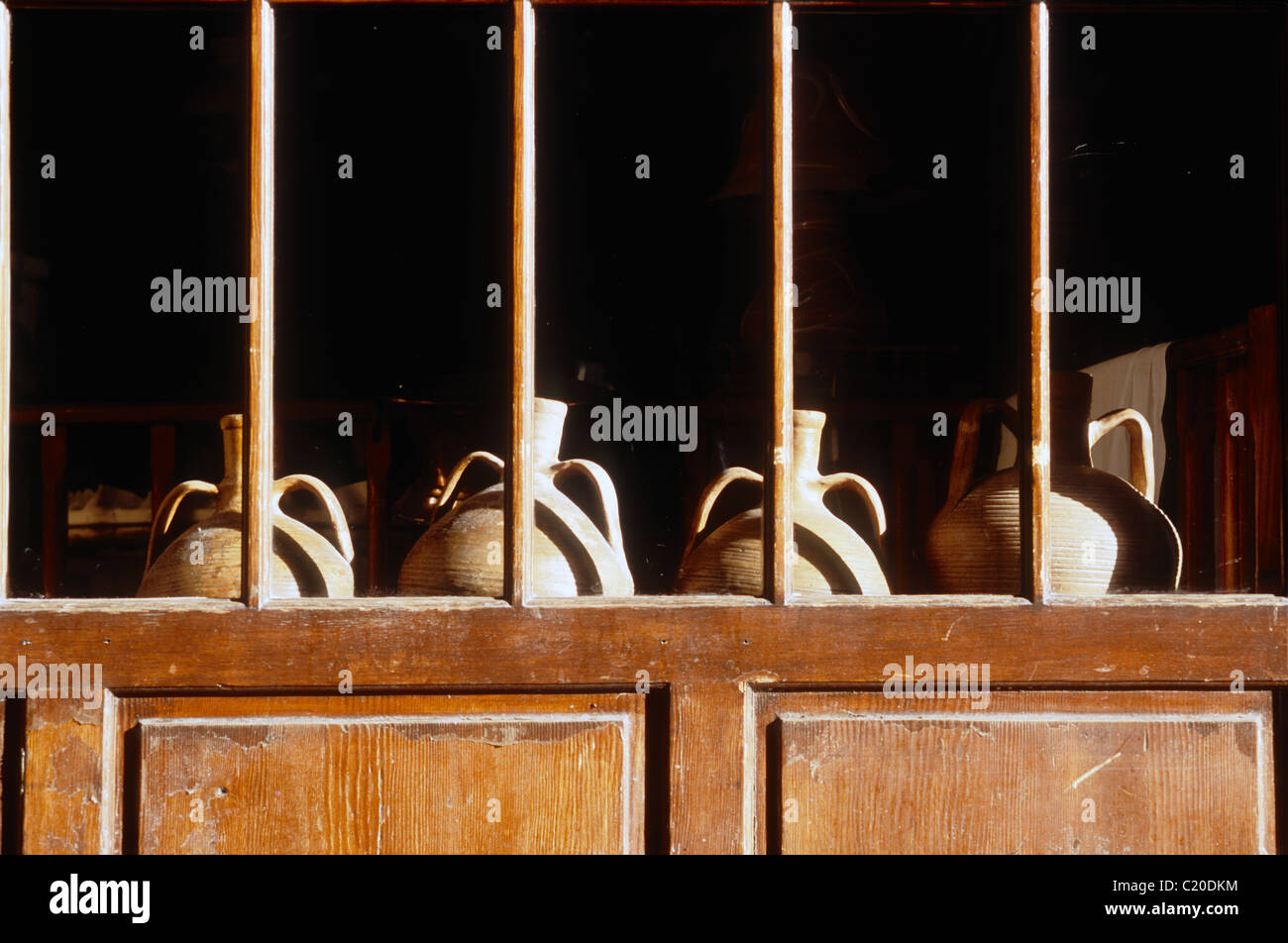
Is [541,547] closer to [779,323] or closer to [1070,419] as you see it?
[779,323]

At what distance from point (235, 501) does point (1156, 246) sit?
163 cm

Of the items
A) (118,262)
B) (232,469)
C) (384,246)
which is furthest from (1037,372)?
(118,262)

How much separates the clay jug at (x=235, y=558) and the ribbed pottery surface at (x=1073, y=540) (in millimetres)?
703

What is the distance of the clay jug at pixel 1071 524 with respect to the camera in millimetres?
1273

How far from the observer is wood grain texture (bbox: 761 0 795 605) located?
1186 mm

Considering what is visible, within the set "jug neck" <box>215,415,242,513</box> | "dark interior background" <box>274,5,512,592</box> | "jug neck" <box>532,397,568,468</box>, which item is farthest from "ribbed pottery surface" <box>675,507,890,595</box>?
"dark interior background" <box>274,5,512,592</box>

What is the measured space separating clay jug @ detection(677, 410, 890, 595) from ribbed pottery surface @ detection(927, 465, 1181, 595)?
3.8 inches

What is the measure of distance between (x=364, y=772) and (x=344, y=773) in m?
0.02

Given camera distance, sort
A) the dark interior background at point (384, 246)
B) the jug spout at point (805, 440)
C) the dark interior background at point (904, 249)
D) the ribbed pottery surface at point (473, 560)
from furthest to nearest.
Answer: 1. the dark interior background at point (384, 246)
2. the dark interior background at point (904, 249)
3. the jug spout at point (805, 440)
4. the ribbed pottery surface at point (473, 560)

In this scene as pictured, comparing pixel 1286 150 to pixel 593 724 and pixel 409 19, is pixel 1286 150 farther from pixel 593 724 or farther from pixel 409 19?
pixel 409 19

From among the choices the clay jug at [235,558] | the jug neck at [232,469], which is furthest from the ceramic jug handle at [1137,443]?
the jug neck at [232,469]

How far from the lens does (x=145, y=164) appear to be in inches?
103

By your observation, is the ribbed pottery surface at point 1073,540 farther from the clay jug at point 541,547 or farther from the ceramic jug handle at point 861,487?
the clay jug at point 541,547

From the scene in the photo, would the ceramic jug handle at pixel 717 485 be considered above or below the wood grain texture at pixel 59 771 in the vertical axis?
above
